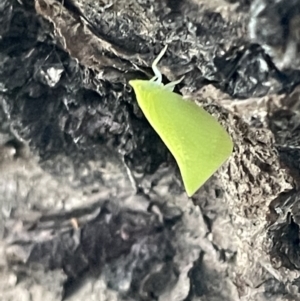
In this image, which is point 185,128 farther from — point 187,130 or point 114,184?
point 114,184

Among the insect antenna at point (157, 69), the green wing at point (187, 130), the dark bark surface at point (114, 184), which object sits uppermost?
the insect antenna at point (157, 69)

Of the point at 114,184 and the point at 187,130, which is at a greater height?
the point at 187,130

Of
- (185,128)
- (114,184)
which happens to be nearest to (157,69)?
(185,128)

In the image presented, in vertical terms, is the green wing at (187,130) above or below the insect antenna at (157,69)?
below

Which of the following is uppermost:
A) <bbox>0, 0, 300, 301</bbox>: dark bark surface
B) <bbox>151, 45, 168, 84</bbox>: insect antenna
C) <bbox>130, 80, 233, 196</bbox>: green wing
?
<bbox>151, 45, 168, 84</bbox>: insect antenna

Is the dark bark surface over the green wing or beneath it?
beneath
